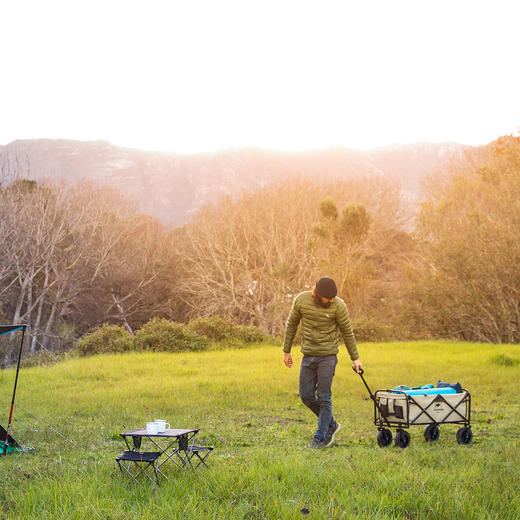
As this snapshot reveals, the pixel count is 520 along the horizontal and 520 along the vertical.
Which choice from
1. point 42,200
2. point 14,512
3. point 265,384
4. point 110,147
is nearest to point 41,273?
point 42,200

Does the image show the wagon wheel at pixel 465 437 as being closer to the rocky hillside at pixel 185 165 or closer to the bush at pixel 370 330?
the bush at pixel 370 330

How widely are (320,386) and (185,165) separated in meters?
128

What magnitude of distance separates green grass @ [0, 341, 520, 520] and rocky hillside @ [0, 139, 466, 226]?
94158mm

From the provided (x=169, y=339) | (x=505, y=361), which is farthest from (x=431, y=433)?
(x=169, y=339)

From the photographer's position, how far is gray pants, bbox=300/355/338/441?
23.9 ft

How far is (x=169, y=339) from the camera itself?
20875mm

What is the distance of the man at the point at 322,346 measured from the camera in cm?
732

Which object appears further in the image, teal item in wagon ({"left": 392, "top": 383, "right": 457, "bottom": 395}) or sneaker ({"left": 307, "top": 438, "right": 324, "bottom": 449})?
teal item in wagon ({"left": 392, "top": 383, "right": 457, "bottom": 395})

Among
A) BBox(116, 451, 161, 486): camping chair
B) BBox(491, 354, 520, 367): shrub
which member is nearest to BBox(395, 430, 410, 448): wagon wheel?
BBox(116, 451, 161, 486): camping chair

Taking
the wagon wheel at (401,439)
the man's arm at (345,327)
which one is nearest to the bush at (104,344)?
the man's arm at (345,327)

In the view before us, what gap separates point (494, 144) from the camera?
105ft

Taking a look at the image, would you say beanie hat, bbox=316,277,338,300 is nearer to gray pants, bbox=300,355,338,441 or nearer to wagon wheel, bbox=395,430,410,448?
gray pants, bbox=300,355,338,441

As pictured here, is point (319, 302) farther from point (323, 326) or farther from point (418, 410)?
point (418, 410)

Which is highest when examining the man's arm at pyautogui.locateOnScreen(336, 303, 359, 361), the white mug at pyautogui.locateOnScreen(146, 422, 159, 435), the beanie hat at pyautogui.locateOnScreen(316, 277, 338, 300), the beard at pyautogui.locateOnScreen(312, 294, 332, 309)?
the beanie hat at pyautogui.locateOnScreen(316, 277, 338, 300)
